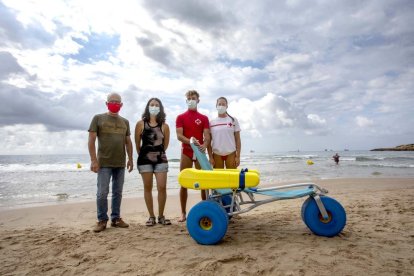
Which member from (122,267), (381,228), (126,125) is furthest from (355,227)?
(126,125)

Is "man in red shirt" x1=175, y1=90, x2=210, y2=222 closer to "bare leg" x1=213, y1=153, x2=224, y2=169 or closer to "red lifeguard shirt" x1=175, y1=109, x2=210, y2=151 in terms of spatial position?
"red lifeguard shirt" x1=175, y1=109, x2=210, y2=151

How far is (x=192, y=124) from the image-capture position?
4543 mm

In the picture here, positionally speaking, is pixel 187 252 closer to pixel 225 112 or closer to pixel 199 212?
pixel 199 212

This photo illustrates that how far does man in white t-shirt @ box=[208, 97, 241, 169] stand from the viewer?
15.2 feet

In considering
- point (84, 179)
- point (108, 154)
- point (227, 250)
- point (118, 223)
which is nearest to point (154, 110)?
point (108, 154)

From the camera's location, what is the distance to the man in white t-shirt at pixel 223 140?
4.62 m

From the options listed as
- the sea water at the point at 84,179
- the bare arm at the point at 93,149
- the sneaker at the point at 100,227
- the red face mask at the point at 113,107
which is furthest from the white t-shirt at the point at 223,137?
the sea water at the point at 84,179

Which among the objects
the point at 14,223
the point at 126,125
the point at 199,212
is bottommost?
the point at 14,223

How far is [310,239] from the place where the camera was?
3307 mm

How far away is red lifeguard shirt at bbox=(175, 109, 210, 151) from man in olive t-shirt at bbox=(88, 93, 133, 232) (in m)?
1.00

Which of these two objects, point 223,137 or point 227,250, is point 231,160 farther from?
point 227,250

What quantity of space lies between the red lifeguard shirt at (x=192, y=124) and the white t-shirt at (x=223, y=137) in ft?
0.71

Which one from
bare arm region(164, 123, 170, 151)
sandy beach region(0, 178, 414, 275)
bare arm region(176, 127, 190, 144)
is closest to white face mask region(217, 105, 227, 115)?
bare arm region(176, 127, 190, 144)

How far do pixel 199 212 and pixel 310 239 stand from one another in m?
1.47
